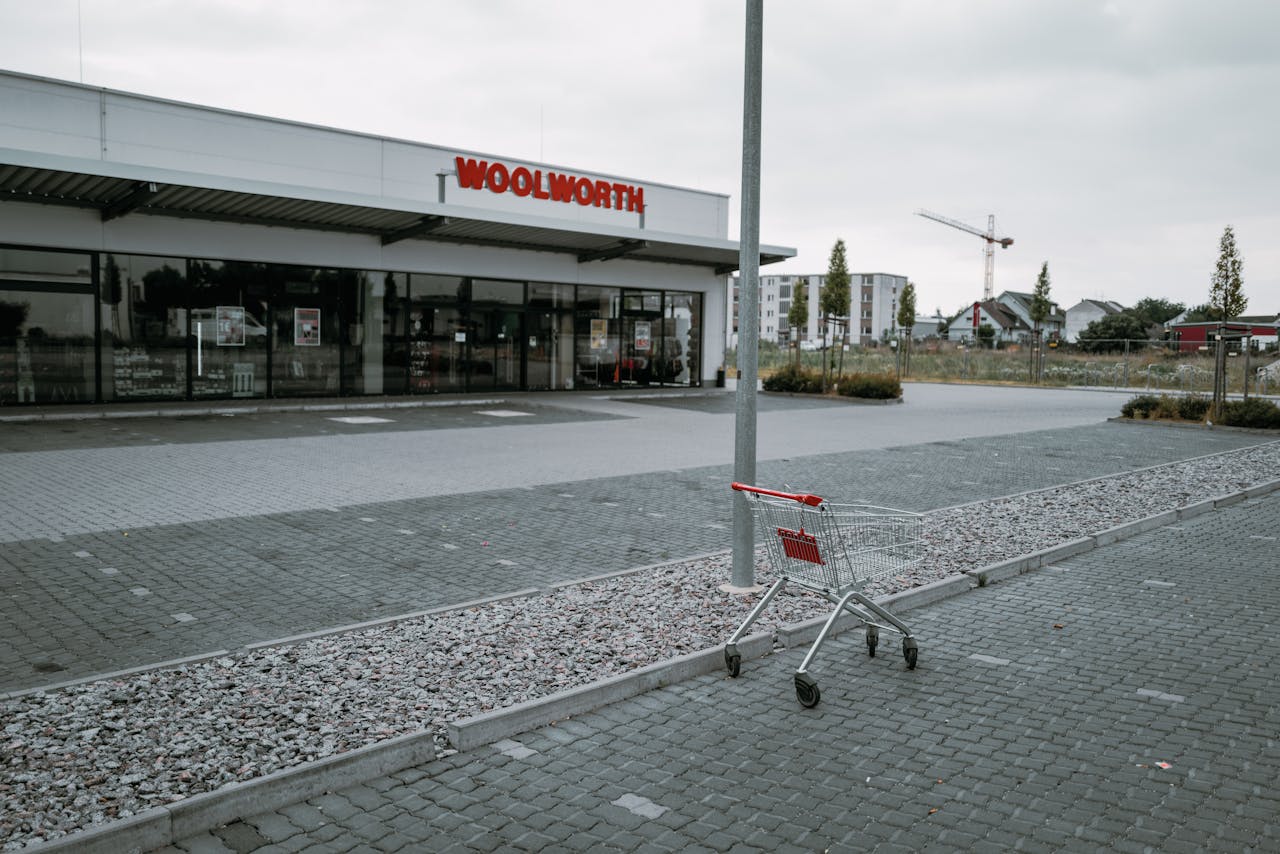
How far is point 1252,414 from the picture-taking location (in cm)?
2102

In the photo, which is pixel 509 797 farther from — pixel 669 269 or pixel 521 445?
pixel 669 269

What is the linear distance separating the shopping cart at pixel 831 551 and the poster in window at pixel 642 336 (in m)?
23.9

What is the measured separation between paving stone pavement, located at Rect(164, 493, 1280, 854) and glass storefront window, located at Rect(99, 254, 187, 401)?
1815 centimetres

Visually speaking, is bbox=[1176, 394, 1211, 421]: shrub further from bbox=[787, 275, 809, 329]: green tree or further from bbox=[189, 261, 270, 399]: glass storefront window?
bbox=[787, 275, 809, 329]: green tree

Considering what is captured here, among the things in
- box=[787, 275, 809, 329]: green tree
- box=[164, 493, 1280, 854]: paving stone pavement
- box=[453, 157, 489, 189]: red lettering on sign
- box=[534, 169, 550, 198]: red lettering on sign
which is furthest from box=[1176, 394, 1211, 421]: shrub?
box=[787, 275, 809, 329]: green tree

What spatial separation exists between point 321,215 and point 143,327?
4291 mm

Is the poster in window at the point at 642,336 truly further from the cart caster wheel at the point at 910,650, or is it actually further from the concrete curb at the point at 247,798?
the concrete curb at the point at 247,798

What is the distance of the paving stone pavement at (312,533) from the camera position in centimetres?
A: 607

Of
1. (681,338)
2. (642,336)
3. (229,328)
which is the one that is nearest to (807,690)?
(229,328)

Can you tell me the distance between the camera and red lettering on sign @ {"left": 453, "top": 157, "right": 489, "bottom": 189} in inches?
957

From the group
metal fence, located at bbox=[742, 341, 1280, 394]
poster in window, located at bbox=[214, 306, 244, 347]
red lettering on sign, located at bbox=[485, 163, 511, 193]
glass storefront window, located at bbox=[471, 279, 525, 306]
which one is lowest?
metal fence, located at bbox=[742, 341, 1280, 394]

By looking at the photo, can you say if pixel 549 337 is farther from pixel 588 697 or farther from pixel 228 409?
pixel 588 697

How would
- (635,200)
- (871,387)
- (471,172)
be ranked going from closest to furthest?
(471,172)
(871,387)
(635,200)

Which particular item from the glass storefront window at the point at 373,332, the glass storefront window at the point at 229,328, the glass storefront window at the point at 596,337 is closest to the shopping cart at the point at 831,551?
the glass storefront window at the point at 229,328
